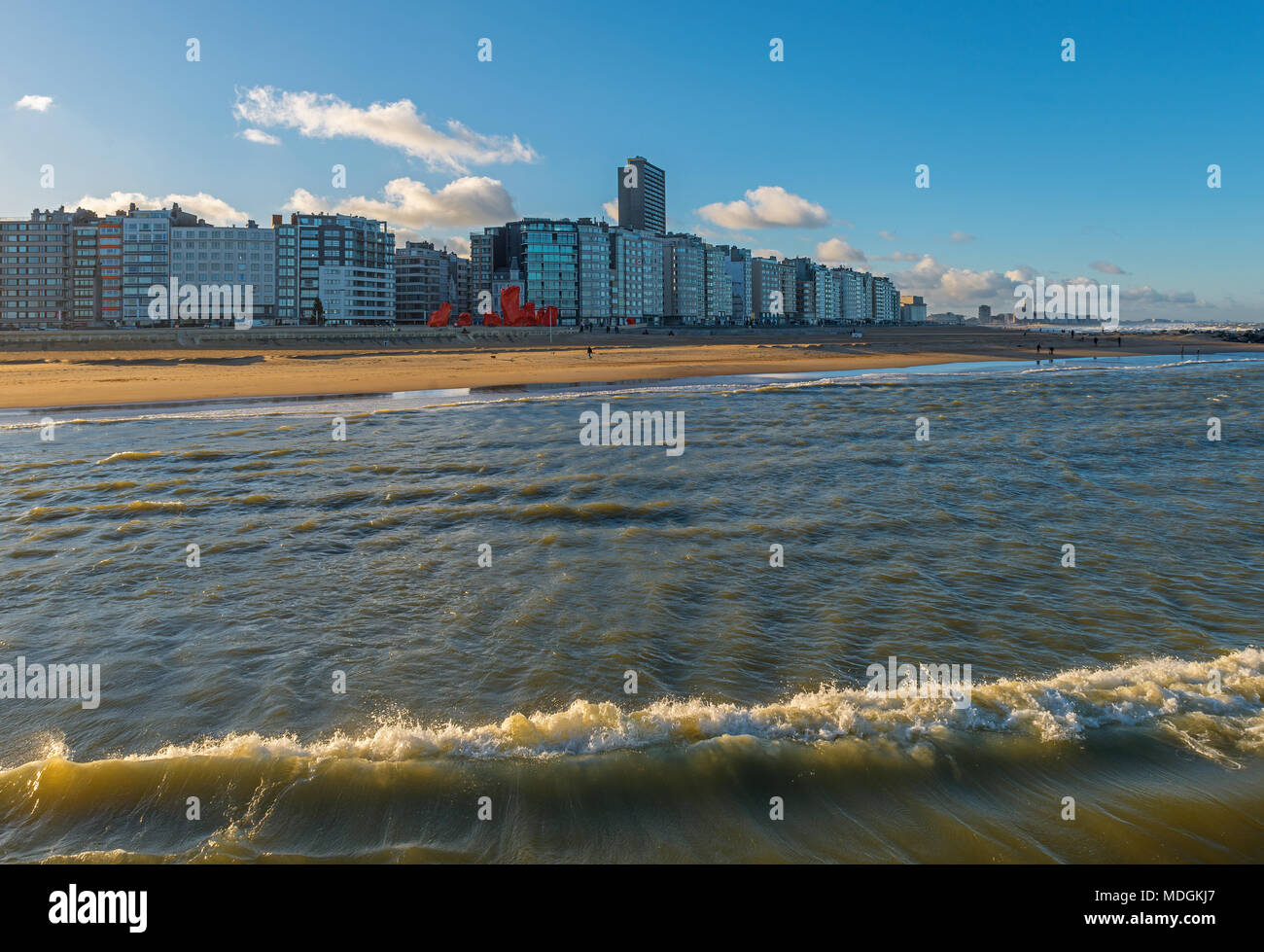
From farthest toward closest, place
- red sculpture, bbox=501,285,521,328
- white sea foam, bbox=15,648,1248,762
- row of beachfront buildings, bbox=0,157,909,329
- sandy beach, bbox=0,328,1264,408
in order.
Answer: row of beachfront buildings, bbox=0,157,909,329 < red sculpture, bbox=501,285,521,328 < sandy beach, bbox=0,328,1264,408 < white sea foam, bbox=15,648,1248,762

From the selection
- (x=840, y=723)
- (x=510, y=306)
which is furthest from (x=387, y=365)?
(x=510, y=306)

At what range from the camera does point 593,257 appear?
6663 inches

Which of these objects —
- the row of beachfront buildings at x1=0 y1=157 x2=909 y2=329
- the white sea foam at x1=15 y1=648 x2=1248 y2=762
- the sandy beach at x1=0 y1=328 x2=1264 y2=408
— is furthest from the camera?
the row of beachfront buildings at x1=0 y1=157 x2=909 y2=329

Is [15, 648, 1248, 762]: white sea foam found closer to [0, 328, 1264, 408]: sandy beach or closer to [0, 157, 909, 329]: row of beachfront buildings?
[0, 328, 1264, 408]: sandy beach

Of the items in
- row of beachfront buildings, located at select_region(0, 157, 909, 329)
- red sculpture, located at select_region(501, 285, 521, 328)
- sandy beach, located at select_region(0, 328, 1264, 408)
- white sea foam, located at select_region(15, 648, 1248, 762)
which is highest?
row of beachfront buildings, located at select_region(0, 157, 909, 329)

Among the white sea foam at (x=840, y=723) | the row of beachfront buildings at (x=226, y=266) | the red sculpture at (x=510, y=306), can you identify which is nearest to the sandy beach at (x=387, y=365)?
the red sculpture at (x=510, y=306)

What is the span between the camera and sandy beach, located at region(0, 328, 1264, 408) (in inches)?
1612

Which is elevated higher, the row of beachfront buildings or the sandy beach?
the row of beachfront buildings

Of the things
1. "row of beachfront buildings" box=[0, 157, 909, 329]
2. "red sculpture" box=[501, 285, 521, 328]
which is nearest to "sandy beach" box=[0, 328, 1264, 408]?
"red sculpture" box=[501, 285, 521, 328]

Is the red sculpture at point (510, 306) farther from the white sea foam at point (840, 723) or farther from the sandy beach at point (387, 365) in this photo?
the white sea foam at point (840, 723)

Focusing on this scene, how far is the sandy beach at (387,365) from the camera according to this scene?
134ft

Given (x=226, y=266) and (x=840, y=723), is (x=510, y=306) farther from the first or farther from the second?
(x=840, y=723)

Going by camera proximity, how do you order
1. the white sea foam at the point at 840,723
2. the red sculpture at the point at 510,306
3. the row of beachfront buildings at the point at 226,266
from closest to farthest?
the white sea foam at the point at 840,723 < the red sculpture at the point at 510,306 < the row of beachfront buildings at the point at 226,266
